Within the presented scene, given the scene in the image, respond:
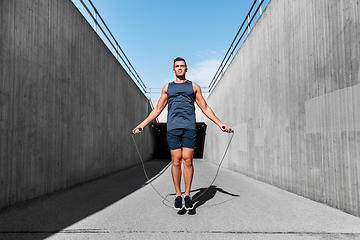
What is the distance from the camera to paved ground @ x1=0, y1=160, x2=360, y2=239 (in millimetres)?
2686

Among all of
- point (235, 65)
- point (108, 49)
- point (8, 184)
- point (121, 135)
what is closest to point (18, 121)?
point (8, 184)

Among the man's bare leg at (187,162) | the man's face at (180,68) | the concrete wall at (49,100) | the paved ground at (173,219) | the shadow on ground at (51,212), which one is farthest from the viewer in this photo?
the concrete wall at (49,100)

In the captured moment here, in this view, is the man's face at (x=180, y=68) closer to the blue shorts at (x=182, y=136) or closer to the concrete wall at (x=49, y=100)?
the blue shorts at (x=182, y=136)

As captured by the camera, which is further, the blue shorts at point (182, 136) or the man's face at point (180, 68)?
the man's face at point (180, 68)

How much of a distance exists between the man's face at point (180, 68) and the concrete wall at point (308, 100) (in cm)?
211

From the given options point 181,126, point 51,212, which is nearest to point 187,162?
point 181,126

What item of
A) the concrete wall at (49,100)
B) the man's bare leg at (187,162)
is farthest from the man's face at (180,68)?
the concrete wall at (49,100)

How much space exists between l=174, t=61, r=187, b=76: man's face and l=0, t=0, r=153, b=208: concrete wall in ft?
7.86

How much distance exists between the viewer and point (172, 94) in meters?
3.83

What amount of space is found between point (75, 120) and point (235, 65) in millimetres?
6407

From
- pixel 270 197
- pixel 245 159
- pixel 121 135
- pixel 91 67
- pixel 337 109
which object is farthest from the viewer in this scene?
pixel 121 135

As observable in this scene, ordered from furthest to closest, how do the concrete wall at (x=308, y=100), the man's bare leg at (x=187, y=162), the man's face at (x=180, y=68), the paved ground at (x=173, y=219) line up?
the man's face at (x=180, y=68), the man's bare leg at (x=187, y=162), the concrete wall at (x=308, y=100), the paved ground at (x=173, y=219)

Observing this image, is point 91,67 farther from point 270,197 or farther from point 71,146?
point 270,197

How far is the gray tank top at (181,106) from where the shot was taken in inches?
147
